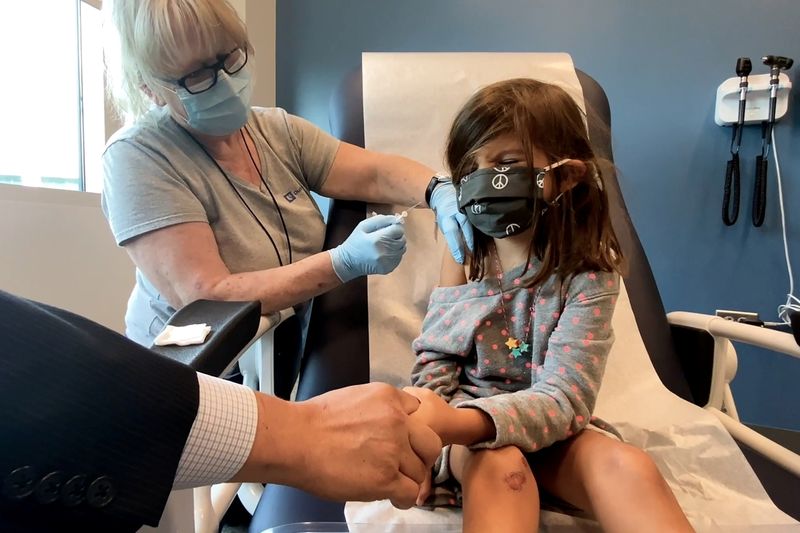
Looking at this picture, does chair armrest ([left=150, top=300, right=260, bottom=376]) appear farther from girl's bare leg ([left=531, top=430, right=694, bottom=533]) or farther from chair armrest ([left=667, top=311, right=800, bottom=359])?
chair armrest ([left=667, top=311, right=800, bottom=359])

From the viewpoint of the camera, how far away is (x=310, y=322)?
4.25 feet

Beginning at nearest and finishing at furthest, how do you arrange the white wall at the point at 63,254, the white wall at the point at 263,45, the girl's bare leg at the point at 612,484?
the girl's bare leg at the point at 612,484 → the white wall at the point at 63,254 → the white wall at the point at 263,45

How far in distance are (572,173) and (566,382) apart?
1.08ft

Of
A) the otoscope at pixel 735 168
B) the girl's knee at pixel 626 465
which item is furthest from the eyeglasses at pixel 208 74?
the otoscope at pixel 735 168

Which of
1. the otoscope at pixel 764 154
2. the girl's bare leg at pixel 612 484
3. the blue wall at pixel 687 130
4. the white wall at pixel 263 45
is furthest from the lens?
the white wall at pixel 263 45

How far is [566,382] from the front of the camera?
0.84 meters

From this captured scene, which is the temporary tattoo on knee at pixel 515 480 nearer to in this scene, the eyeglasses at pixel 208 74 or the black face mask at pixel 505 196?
the black face mask at pixel 505 196

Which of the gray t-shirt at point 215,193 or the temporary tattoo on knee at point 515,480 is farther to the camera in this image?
the gray t-shirt at point 215,193

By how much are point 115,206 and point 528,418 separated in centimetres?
83

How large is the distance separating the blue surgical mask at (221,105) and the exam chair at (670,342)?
336 mm

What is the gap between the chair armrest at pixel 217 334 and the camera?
74cm

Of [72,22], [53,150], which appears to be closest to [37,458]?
[53,150]

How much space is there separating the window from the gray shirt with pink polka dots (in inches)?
49.1

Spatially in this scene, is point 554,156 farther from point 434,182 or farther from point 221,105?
point 221,105
